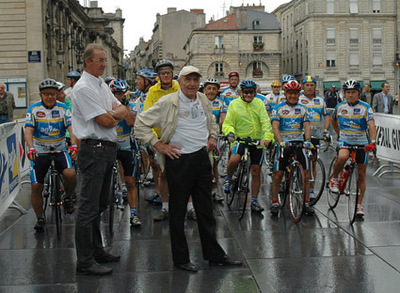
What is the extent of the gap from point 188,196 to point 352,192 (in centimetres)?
340

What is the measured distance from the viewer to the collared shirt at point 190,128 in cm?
619

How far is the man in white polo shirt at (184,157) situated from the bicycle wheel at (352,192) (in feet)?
8.96

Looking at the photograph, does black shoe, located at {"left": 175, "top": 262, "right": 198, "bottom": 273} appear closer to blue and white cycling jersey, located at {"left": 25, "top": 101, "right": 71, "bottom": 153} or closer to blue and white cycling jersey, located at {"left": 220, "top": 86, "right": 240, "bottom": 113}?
blue and white cycling jersey, located at {"left": 25, "top": 101, "right": 71, "bottom": 153}

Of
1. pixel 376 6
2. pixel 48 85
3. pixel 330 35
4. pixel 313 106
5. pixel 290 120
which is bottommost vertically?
pixel 290 120

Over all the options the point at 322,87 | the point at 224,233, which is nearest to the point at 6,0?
the point at 224,233

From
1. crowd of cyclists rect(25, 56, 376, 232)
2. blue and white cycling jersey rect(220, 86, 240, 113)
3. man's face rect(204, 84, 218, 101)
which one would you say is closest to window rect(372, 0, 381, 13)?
blue and white cycling jersey rect(220, 86, 240, 113)

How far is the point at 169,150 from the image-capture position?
239 inches

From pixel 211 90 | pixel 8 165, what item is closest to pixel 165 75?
pixel 211 90

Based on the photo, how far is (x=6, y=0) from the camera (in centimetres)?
3497

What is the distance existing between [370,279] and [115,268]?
2.58m

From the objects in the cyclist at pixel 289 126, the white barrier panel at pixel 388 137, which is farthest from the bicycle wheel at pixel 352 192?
the white barrier panel at pixel 388 137

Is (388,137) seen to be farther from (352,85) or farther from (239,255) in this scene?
(239,255)

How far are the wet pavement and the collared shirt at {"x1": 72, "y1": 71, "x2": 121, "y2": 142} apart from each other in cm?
144

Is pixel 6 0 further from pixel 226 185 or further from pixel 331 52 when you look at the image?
pixel 331 52
